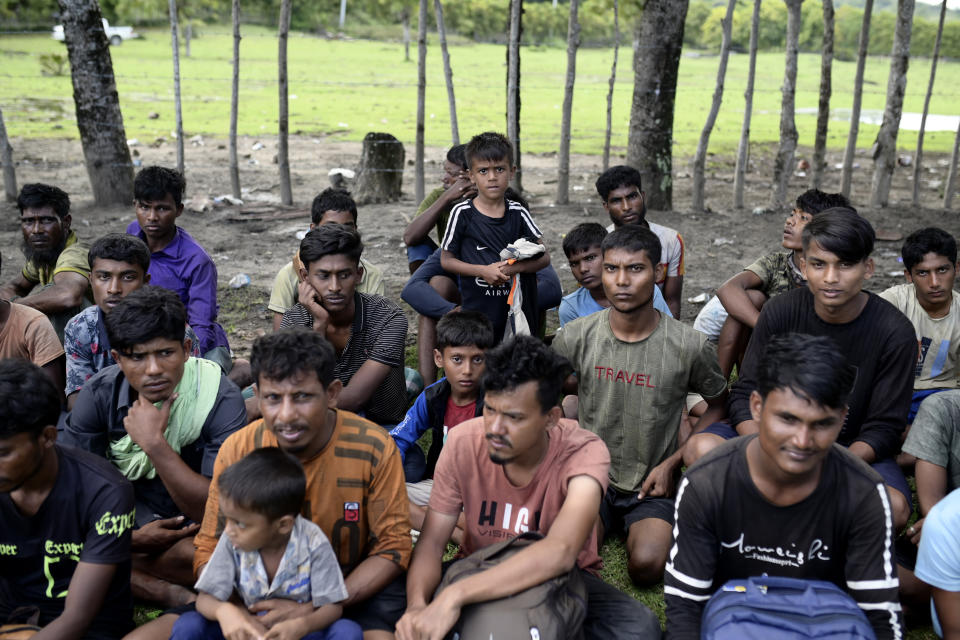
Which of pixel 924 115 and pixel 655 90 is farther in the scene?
pixel 924 115

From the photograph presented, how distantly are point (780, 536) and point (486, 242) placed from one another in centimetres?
279

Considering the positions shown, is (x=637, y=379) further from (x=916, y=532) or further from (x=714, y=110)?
(x=714, y=110)

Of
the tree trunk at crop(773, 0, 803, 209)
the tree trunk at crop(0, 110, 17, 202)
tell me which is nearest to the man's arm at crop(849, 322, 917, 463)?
the tree trunk at crop(773, 0, 803, 209)

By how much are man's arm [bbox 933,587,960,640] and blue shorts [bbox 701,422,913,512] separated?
89 centimetres

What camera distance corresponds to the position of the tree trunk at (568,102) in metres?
9.13

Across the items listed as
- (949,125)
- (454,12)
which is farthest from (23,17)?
(949,125)

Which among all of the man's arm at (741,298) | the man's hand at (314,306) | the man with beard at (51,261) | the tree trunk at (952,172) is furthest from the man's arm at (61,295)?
the tree trunk at (952,172)

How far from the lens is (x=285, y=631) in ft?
9.05

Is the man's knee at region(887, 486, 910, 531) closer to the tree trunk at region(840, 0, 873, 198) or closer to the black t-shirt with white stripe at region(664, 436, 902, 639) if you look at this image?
the black t-shirt with white stripe at region(664, 436, 902, 639)

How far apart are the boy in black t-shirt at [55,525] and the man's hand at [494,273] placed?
7.92 feet

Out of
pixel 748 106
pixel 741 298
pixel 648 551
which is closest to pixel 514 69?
pixel 748 106

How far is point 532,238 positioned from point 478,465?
91.6 inches

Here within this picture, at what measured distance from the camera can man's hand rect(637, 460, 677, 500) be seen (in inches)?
152

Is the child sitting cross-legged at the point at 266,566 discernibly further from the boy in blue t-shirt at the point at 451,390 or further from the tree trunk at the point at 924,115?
the tree trunk at the point at 924,115
